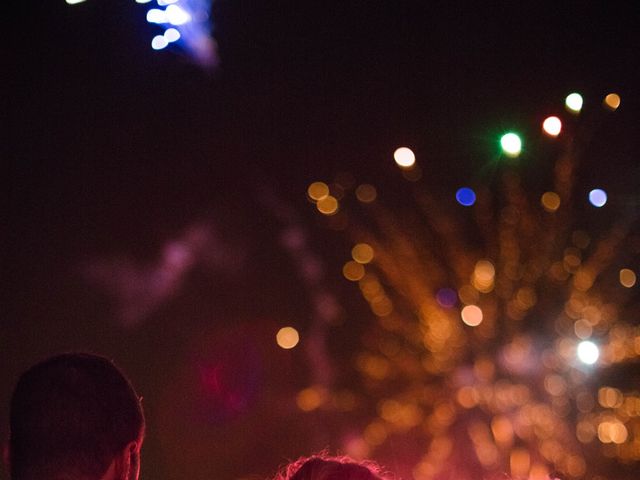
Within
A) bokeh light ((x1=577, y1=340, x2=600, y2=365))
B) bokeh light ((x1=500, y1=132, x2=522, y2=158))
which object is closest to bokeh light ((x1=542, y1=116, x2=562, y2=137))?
bokeh light ((x1=500, y1=132, x2=522, y2=158))

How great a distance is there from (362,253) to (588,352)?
0.94 meters

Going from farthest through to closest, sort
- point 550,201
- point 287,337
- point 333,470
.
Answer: point 550,201 < point 287,337 < point 333,470

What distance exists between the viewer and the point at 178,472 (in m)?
3.07

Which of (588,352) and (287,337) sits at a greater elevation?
(287,337)

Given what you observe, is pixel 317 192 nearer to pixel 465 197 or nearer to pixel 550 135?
pixel 465 197

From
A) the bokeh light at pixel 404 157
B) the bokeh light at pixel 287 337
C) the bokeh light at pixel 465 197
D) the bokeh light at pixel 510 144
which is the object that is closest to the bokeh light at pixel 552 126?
the bokeh light at pixel 510 144

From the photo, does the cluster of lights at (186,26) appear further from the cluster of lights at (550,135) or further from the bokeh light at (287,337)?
the bokeh light at (287,337)

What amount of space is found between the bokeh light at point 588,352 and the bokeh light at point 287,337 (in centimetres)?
108

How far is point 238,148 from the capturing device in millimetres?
3305

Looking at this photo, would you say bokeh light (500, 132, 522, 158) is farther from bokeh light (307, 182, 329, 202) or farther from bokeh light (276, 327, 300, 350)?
bokeh light (276, 327, 300, 350)

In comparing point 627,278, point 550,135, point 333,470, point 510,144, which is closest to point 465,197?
point 510,144

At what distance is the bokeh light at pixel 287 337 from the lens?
3193mm

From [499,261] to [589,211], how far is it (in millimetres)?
399

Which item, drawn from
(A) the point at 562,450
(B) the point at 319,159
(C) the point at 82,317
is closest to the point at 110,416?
(C) the point at 82,317
